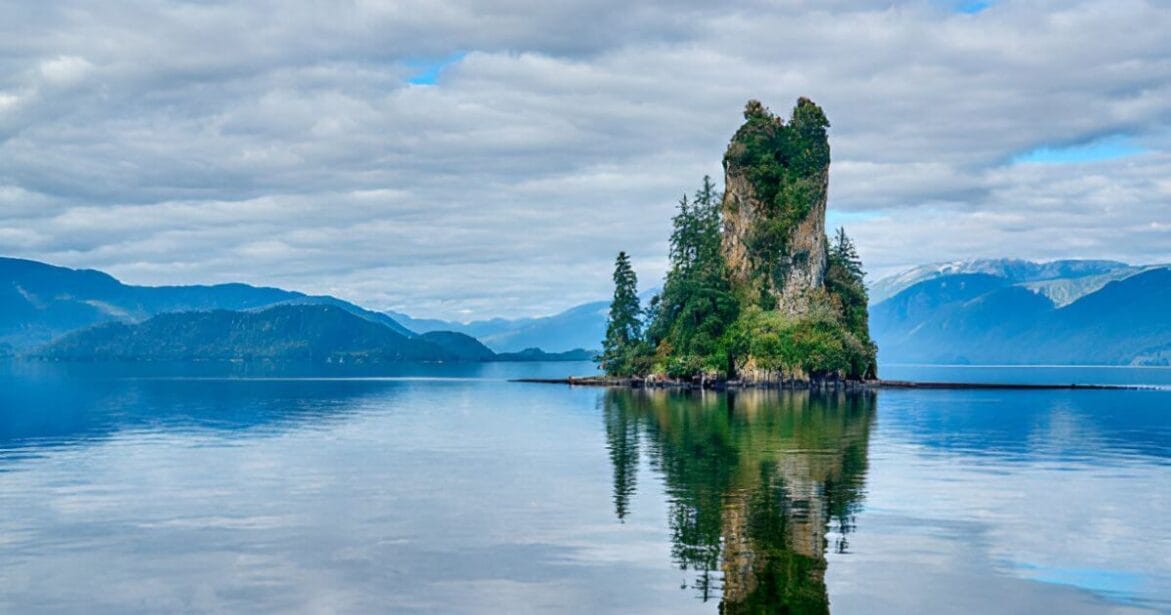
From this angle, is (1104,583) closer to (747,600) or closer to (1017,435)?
(747,600)

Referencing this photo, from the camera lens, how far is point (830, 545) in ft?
139

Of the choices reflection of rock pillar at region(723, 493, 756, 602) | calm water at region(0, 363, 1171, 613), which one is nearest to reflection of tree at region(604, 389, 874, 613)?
reflection of rock pillar at region(723, 493, 756, 602)

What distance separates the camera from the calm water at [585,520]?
1391 inches

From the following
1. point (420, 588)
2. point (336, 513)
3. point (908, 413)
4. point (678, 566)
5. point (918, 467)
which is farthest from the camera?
point (908, 413)

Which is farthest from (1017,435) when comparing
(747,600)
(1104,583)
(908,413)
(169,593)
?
(169,593)

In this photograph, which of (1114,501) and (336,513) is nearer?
(336,513)

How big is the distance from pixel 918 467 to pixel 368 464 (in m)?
36.9

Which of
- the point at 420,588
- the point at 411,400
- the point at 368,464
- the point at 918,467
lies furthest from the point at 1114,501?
the point at 411,400

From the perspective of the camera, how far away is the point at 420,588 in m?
36.0

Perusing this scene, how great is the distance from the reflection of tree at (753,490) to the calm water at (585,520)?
0.22 metres

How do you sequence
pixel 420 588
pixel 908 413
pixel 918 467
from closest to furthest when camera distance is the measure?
pixel 420 588 < pixel 918 467 < pixel 908 413

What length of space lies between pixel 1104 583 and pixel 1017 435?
2713 inches

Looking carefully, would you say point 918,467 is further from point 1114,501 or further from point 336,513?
point 336,513

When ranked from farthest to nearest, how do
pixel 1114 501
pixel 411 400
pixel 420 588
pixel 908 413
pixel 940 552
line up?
1. pixel 411 400
2. pixel 908 413
3. pixel 1114 501
4. pixel 940 552
5. pixel 420 588
